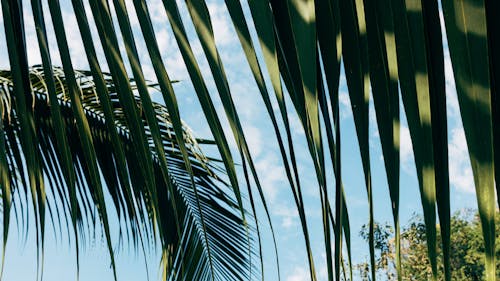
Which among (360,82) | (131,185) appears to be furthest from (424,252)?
(360,82)

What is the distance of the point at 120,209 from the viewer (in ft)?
8.68

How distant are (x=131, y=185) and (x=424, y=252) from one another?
877 centimetres

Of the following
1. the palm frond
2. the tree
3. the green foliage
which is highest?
the green foliage

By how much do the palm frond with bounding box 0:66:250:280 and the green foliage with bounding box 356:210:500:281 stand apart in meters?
7.00

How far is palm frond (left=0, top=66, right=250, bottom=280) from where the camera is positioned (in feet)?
7.75

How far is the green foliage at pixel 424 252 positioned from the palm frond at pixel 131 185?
7.00m

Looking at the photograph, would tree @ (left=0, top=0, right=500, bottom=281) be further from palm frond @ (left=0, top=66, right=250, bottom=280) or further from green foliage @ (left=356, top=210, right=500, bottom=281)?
green foliage @ (left=356, top=210, right=500, bottom=281)

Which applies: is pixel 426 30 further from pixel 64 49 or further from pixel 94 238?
pixel 94 238

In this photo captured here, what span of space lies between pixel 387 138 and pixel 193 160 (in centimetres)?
253

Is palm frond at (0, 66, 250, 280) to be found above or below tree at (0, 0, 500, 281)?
above

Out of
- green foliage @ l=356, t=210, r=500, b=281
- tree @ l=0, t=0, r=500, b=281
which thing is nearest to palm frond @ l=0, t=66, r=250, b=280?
tree @ l=0, t=0, r=500, b=281

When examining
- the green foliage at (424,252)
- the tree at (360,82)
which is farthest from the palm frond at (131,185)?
the green foliage at (424,252)

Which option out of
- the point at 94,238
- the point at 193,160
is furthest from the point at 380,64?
the point at 193,160

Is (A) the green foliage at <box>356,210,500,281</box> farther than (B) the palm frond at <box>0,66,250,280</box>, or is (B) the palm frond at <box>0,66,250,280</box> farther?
(A) the green foliage at <box>356,210,500,281</box>
